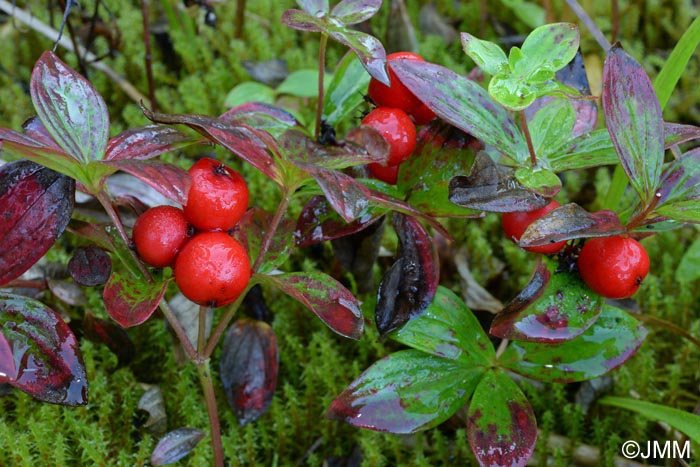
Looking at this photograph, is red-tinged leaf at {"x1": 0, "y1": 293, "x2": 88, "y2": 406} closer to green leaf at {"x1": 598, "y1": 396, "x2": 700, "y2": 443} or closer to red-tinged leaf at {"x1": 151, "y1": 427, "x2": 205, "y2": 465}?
red-tinged leaf at {"x1": 151, "y1": 427, "x2": 205, "y2": 465}

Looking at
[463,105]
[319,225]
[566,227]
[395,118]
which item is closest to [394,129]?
[395,118]

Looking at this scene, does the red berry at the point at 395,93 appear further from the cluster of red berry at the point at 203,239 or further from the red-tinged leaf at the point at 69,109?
the red-tinged leaf at the point at 69,109

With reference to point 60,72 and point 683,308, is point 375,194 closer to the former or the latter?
point 60,72

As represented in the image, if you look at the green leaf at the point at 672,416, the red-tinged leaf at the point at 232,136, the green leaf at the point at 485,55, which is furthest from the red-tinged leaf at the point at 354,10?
the green leaf at the point at 672,416

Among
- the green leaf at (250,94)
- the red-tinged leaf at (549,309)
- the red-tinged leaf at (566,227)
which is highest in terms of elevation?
the red-tinged leaf at (566,227)

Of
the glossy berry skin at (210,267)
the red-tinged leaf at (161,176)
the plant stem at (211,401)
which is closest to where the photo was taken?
the red-tinged leaf at (161,176)

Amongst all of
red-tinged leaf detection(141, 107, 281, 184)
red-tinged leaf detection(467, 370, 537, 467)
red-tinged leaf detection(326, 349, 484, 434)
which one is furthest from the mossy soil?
red-tinged leaf detection(141, 107, 281, 184)

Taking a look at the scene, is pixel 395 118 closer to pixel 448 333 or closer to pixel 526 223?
pixel 526 223
